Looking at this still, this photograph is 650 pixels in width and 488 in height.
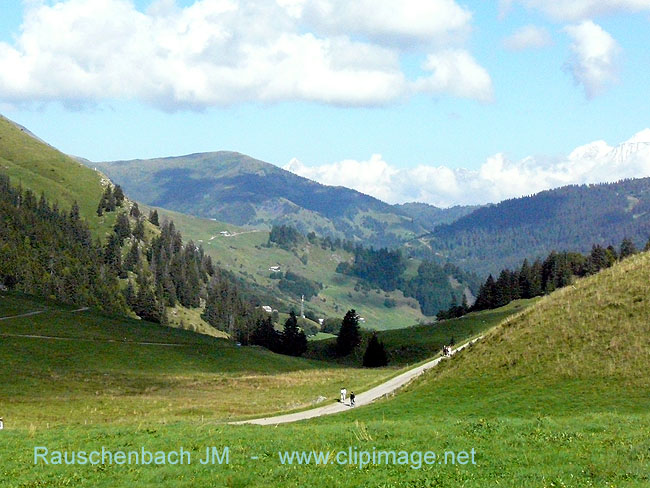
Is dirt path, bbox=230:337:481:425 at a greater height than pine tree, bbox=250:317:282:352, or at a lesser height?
greater

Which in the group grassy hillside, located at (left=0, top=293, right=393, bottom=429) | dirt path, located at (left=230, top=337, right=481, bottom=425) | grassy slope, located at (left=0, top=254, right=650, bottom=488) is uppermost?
grassy slope, located at (left=0, top=254, right=650, bottom=488)

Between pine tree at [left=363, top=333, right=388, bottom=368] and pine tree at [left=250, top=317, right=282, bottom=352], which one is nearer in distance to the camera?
pine tree at [left=363, top=333, right=388, bottom=368]

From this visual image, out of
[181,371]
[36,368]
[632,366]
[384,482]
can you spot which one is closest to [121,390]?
[36,368]

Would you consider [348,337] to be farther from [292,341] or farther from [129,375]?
[129,375]

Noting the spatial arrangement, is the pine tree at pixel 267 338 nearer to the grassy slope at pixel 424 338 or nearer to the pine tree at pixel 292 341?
the pine tree at pixel 292 341

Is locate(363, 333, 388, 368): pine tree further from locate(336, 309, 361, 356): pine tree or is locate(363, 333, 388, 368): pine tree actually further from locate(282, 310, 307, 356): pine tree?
locate(282, 310, 307, 356): pine tree

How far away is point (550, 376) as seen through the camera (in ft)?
144

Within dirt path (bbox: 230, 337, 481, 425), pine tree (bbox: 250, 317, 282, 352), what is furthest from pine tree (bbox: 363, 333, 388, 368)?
dirt path (bbox: 230, 337, 481, 425)

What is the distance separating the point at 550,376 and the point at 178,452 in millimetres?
24834

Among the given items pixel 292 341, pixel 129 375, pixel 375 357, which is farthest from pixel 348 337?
pixel 129 375

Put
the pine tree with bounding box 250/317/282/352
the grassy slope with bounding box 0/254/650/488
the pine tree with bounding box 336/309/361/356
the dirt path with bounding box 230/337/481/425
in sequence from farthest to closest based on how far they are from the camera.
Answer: the pine tree with bounding box 250/317/282/352, the pine tree with bounding box 336/309/361/356, the dirt path with bounding box 230/337/481/425, the grassy slope with bounding box 0/254/650/488

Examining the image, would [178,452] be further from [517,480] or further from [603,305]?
[603,305]

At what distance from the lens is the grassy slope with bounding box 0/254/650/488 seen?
24.3 metres

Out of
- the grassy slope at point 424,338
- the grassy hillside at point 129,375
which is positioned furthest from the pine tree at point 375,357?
the grassy hillside at point 129,375
